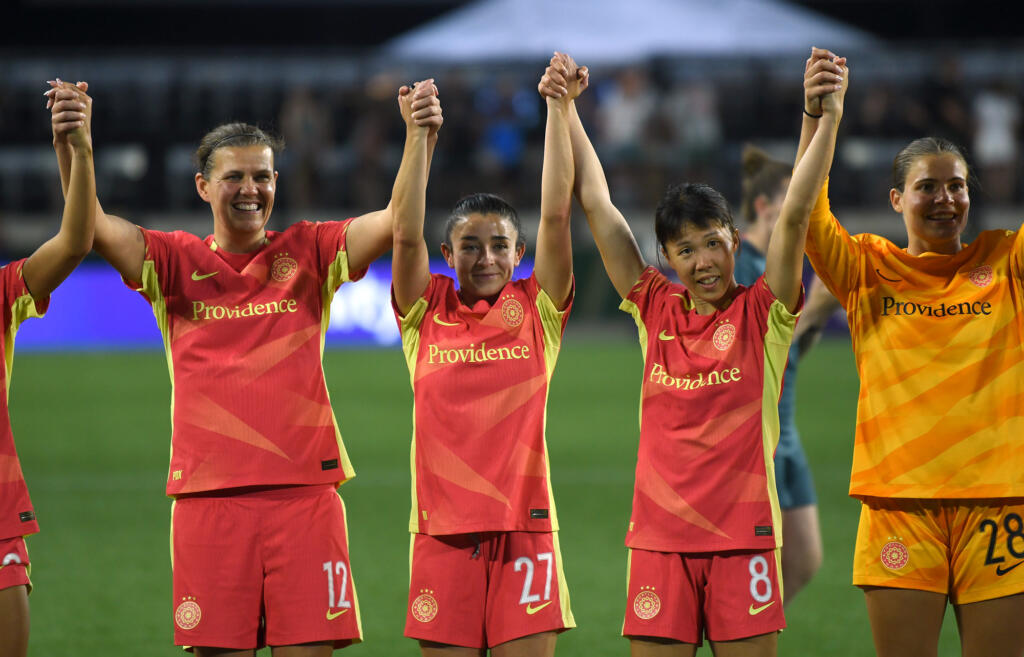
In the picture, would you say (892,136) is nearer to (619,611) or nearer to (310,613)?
(619,611)

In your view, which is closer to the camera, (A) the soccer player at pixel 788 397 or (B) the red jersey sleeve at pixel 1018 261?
(B) the red jersey sleeve at pixel 1018 261

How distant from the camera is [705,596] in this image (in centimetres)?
375

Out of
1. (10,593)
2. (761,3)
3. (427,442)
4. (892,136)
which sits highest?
(761,3)

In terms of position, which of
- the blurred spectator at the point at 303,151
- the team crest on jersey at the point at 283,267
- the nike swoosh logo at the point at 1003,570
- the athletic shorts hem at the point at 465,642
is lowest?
the athletic shorts hem at the point at 465,642

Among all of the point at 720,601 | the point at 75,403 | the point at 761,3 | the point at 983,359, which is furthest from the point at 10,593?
the point at 761,3

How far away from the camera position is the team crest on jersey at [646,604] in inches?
146

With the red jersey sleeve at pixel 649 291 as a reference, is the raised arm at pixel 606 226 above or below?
above

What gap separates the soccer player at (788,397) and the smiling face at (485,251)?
143cm

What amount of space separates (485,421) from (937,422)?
4.75ft

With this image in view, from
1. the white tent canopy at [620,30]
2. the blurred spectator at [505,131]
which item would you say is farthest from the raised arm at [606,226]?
the white tent canopy at [620,30]

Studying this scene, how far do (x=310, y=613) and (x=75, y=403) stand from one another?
10252mm

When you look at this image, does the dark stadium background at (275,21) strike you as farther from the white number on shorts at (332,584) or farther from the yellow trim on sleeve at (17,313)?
the white number on shorts at (332,584)

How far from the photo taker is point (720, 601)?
Result: 3703 mm

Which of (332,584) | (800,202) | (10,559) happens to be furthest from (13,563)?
(800,202)
